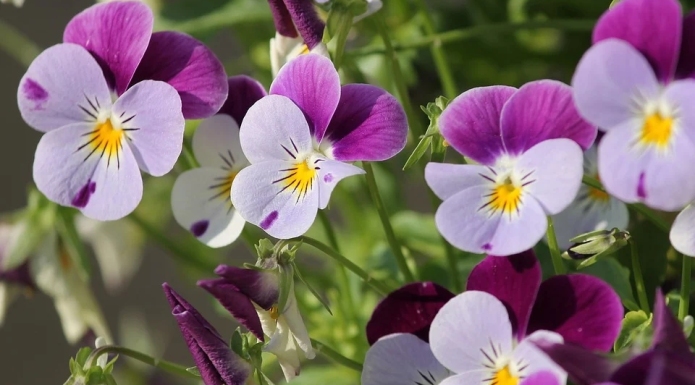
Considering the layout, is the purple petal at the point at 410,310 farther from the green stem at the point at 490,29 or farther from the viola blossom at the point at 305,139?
the green stem at the point at 490,29

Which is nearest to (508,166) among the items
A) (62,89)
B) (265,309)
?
(265,309)

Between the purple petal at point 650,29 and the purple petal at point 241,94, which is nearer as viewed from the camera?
the purple petal at point 650,29

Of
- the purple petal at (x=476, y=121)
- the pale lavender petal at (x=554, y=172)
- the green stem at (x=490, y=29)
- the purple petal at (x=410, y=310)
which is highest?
the green stem at (x=490, y=29)

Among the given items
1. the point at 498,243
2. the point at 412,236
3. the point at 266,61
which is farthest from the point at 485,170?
the point at 266,61

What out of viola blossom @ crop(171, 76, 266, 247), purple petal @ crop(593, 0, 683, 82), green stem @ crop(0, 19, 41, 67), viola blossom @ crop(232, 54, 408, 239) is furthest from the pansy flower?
green stem @ crop(0, 19, 41, 67)

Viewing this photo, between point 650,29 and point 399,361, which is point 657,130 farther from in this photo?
point 399,361

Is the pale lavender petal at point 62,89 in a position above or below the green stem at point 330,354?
above

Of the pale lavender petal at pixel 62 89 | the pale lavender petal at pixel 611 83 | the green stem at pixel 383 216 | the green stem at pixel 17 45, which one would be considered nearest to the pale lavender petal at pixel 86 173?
the pale lavender petal at pixel 62 89
